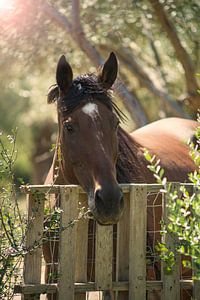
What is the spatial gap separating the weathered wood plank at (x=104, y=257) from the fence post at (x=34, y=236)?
43 cm

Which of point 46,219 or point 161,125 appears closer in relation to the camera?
point 46,219

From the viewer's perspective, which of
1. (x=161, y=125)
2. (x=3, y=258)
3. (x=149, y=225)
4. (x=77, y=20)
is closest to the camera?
(x=3, y=258)

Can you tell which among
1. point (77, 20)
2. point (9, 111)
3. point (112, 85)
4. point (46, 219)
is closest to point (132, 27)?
point (77, 20)

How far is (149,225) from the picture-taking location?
539 cm

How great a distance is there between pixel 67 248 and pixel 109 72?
154 centimetres

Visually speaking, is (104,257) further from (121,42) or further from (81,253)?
(121,42)

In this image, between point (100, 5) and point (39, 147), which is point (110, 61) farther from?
point (39, 147)

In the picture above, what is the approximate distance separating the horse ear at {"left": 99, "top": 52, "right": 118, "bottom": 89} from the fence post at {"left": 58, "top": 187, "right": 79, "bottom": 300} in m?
1.10

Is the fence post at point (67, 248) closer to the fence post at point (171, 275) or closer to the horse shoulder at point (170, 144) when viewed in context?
the fence post at point (171, 275)

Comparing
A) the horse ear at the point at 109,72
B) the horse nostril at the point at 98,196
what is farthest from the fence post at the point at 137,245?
the horse ear at the point at 109,72

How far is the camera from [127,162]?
548cm

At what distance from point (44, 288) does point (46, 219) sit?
49 centimetres

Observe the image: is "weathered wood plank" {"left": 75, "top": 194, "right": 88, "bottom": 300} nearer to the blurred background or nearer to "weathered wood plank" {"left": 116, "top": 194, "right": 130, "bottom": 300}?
"weathered wood plank" {"left": 116, "top": 194, "right": 130, "bottom": 300}

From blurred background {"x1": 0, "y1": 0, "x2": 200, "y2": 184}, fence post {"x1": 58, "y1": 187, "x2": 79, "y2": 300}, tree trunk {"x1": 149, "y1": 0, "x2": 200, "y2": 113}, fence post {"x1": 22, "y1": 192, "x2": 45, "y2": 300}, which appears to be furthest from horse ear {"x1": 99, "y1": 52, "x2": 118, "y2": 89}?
tree trunk {"x1": 149, "y1": 0, "x2": 200, "y2": 113}
